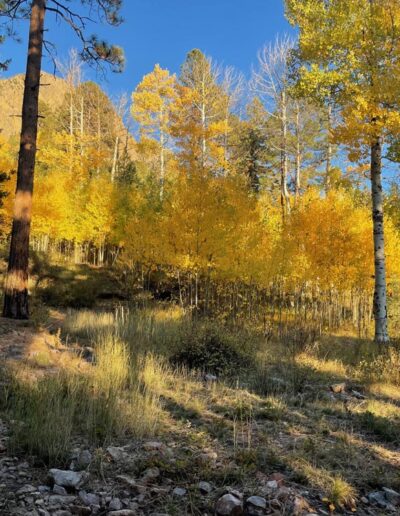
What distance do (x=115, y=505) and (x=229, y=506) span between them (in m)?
0.65

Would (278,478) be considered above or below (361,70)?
below

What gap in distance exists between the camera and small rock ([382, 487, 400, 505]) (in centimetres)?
277

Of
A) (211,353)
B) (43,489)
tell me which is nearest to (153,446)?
(43,489)

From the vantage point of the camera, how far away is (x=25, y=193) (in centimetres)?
876

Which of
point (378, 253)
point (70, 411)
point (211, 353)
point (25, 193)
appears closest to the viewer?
point (70, 411)

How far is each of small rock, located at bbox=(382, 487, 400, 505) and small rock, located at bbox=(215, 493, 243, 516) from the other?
1066mm

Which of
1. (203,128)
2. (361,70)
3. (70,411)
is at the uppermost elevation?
(203,128)

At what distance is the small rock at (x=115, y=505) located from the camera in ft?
7.87

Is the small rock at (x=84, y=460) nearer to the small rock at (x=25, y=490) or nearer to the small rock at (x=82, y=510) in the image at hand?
the small rock at (x=25, y=490)

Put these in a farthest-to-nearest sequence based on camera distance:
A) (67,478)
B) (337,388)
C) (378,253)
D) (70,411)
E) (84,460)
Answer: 1. (378,253)
2. (337,388)
3. (70,411)
4. (84,460)
5. (67,478)

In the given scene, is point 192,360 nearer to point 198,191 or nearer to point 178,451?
point 178,451

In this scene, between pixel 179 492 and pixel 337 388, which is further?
pixel 337 388

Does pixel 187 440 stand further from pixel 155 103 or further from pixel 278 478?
pixel 155 103

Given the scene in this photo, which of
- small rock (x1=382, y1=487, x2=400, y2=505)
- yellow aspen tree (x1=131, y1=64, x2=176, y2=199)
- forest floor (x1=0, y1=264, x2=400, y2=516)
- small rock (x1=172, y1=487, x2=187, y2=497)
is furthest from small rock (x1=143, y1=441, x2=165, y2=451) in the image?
yellow aspen tree (x1=131, y1=64, x2=176, y2=199)
